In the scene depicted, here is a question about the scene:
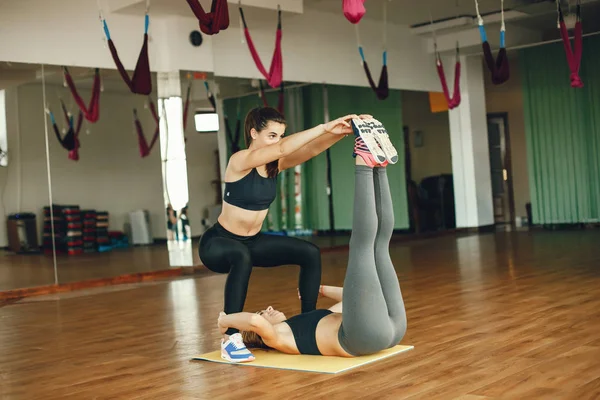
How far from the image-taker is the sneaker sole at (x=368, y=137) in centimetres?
304

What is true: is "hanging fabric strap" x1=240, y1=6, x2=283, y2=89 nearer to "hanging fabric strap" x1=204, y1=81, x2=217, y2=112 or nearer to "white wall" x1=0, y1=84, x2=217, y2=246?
"hanging fabric strap" x1=204, y1=81, x2=217, y2=112

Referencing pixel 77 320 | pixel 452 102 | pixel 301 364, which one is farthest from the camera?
pixel 452 102

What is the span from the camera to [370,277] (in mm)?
3082

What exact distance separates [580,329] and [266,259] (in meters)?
1.46

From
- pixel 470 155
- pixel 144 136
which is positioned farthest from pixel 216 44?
pixel 470 155

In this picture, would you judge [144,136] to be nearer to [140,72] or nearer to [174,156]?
[174,156]

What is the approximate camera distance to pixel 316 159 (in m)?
12.3

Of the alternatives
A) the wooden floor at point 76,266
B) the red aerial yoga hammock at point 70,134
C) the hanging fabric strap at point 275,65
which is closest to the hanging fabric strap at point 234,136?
the hanging fabric strap at point 275,65

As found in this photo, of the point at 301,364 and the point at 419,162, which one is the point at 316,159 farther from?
the point at 301,364

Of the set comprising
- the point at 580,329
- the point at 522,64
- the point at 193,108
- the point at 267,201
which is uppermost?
the point at 522,64

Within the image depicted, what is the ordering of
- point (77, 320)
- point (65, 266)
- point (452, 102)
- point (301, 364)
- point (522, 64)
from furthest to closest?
point (522, 64)
point (452, 102)
point (65, 266)
point (77, 320)
point (301, 364)

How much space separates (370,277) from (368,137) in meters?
0.53

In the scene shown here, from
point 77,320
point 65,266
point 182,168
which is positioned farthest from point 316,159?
point 77,320

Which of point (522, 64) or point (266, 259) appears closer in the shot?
point (266, 259)
